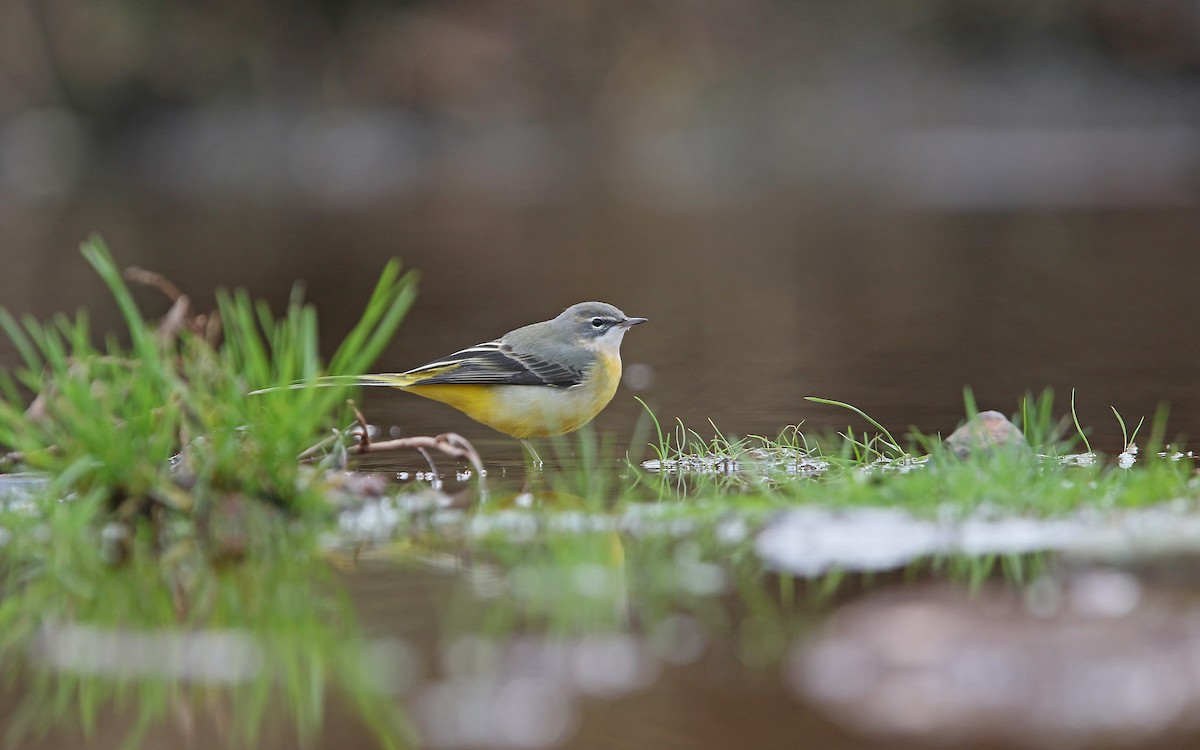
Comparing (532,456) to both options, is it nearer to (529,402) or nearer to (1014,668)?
(529,402)

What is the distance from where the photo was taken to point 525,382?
740cm

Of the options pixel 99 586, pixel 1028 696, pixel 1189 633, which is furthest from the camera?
pixel 99 586

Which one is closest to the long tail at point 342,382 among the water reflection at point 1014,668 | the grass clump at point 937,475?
the grass clump at point 937,475

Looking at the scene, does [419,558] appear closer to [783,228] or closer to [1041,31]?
[783,228]

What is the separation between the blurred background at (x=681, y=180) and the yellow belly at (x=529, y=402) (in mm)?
642

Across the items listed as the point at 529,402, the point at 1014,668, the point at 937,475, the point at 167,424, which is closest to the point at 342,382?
the point at 167,424

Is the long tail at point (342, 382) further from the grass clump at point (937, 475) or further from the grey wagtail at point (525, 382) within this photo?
the grass clump at point (937, 475)

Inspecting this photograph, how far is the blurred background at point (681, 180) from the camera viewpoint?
11.1 meters

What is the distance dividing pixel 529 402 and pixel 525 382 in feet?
0.36

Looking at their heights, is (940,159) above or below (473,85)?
below

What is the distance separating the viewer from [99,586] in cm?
478

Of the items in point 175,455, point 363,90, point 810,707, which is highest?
point 363,90

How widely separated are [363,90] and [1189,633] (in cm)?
2995

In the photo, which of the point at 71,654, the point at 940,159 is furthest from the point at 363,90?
the point at 71,654
